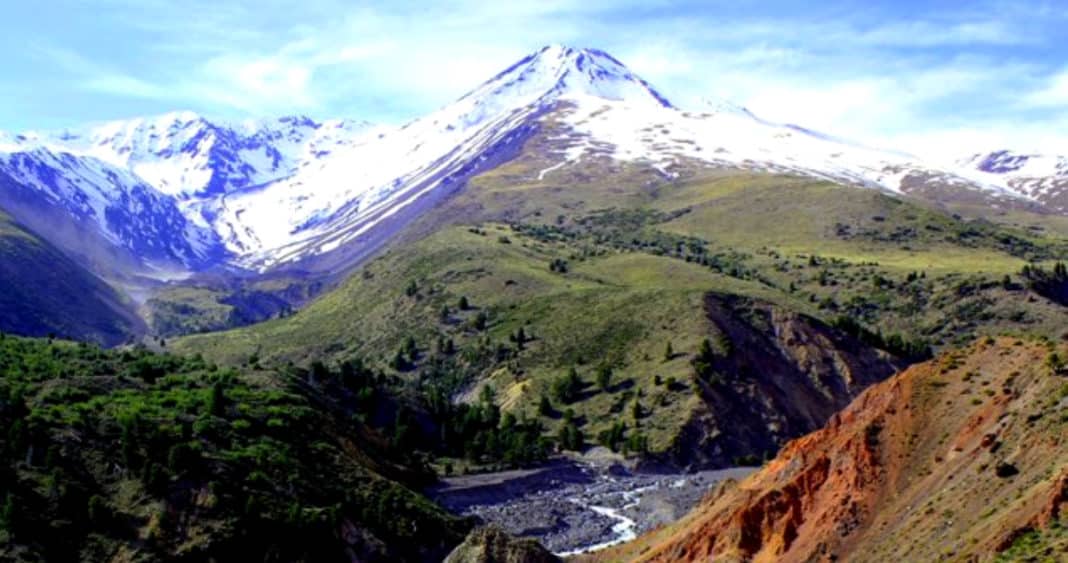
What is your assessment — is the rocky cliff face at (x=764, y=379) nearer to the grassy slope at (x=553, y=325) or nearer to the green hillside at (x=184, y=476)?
the grassy slope at (x=553, y=325)

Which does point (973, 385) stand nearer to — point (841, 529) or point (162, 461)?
point (841, 529)

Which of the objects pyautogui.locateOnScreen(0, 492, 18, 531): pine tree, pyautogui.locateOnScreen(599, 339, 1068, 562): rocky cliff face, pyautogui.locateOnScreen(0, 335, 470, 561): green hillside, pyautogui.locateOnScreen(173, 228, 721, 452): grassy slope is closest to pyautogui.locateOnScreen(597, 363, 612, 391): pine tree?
pyautogui.locateOnScreen(173, 228, 721, 452): grassy slope

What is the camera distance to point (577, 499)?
349 ft

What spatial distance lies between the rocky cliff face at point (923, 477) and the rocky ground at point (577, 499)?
31.9 m

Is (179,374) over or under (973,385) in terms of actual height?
under

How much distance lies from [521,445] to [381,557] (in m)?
42.8

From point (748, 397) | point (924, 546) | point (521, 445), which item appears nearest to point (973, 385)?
point (924, 546)

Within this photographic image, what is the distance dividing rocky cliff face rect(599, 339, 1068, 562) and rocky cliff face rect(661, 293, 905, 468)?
63.6 meters

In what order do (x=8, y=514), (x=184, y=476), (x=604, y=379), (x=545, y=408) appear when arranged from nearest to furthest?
(x=8, y=514) → (x=184, y=476) → (x=545, y=408) → (x=604, y=379)

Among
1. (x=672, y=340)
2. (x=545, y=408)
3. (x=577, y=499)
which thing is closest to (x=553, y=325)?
(x=672, y=340)

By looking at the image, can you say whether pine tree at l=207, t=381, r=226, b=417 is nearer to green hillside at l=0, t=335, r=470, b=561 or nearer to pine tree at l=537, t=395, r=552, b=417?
green hillside at l=0, t=335, r=470, b=561

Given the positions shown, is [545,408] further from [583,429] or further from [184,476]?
[184,476]

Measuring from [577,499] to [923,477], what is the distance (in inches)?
2258

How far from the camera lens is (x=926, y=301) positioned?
183500mm
